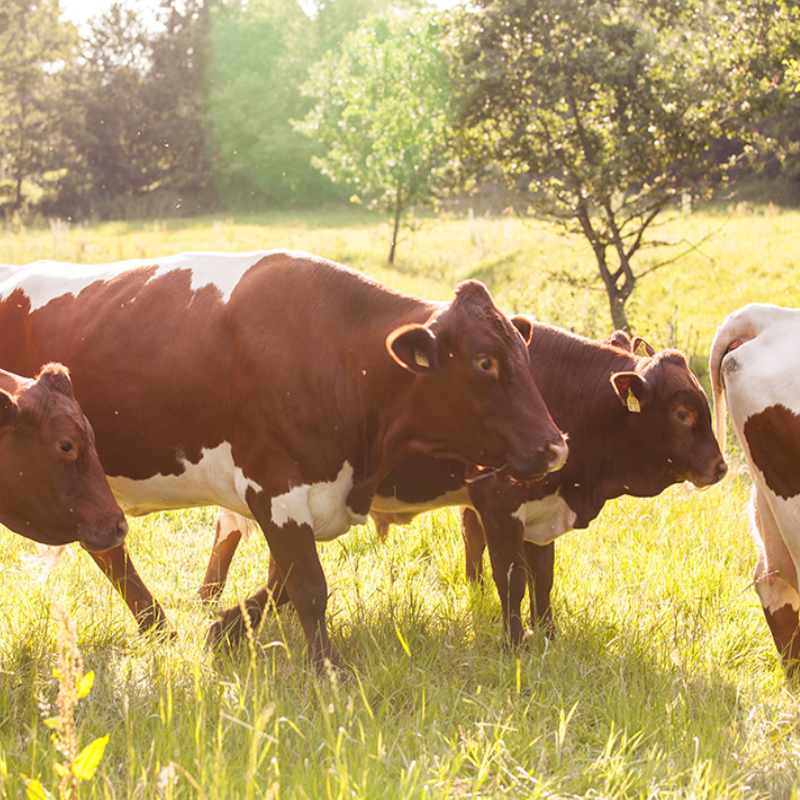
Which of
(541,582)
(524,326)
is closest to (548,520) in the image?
(541,582)

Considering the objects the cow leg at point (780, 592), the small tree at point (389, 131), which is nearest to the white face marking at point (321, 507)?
the cow leg at point (780, 592)

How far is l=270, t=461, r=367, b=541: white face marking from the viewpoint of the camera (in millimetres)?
3959


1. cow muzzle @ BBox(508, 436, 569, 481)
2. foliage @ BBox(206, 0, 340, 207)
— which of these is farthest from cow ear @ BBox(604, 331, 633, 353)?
foliage @ BBox(206, 0, 340, 207)

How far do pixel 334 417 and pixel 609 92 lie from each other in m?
9.40

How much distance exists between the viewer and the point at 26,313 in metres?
4.67

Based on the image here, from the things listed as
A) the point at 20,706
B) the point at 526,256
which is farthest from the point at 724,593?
the point at 526,256

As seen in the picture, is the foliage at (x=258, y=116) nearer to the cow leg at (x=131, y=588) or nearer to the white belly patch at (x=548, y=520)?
the cow leg at (x=131, y=588)

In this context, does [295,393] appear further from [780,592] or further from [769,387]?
[780,592]

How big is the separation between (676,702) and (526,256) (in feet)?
62.1

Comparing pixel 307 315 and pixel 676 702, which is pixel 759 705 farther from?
pixel 307 315

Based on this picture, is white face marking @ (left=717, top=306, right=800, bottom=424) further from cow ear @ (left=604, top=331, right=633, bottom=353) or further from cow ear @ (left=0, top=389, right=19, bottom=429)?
cow ear @ (left=0, top=389, right=19, bottom=429)

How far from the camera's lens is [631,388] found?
4.33 meters

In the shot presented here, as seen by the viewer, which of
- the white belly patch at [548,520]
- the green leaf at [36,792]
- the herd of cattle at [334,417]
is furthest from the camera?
the white belly patch at [548,520]

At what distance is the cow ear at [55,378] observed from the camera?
371 centimetres
